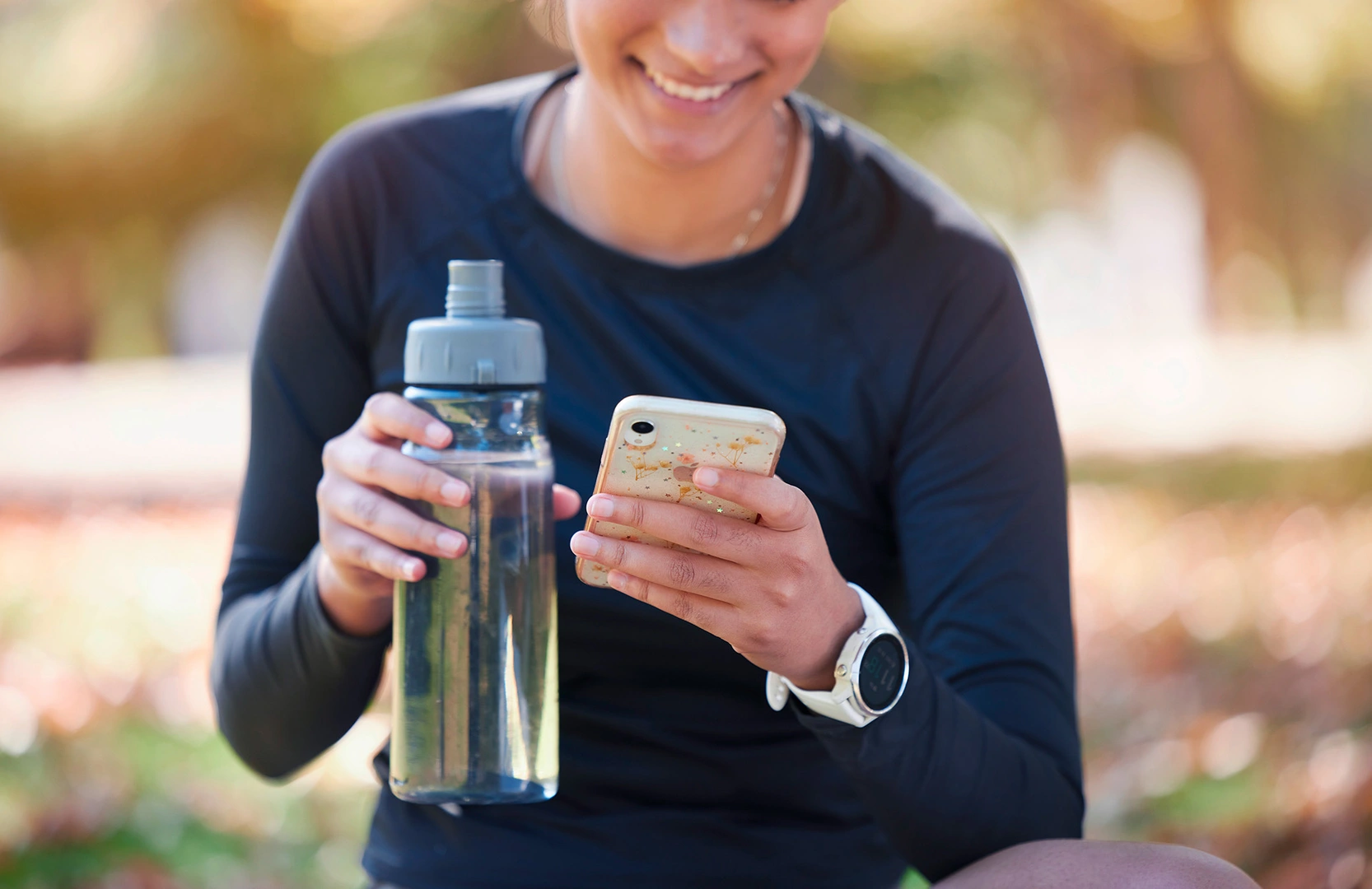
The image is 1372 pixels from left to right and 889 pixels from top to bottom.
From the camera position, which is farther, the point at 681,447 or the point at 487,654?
the point at 487,654

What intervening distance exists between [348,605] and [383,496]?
0.63 feet

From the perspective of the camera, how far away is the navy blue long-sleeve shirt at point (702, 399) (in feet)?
5.41

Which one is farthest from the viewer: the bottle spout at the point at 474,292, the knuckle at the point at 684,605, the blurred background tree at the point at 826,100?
the blurred background tree at the point at 826,100

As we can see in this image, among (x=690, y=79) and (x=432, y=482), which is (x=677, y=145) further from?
(x=432, y=482)

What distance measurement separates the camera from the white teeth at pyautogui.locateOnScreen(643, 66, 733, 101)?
1639 mm

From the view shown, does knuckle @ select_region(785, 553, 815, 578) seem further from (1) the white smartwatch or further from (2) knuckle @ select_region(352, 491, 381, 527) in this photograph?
(2) knuckle @ select_region(352, 491, 381, 527)

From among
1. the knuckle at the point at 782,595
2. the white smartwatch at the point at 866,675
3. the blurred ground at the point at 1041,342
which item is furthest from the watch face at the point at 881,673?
the blurred ground at the point at 1041,342

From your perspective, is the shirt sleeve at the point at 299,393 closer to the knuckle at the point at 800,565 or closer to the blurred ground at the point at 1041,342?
the blurred ground at the point at 1041,342

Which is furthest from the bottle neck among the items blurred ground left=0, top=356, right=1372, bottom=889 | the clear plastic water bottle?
blurred ground left=0, top=356, right=1372, bottom=889

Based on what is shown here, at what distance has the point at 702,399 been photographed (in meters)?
1.77

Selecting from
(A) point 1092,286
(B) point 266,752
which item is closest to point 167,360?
(A) point 1092,286

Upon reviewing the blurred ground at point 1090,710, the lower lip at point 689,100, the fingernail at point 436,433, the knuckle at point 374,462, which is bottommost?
the blurred ground at point 1090,710

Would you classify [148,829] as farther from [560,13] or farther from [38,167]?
[38,167]

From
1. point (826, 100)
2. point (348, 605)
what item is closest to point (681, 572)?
point (348, 605)
